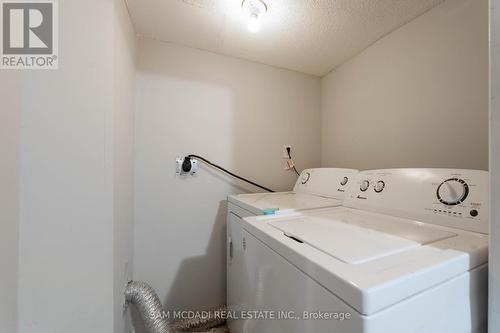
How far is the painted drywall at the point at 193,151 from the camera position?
1192mm

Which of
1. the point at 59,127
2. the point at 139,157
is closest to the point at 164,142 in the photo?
the point at 139,157

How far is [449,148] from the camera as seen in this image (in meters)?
0.91

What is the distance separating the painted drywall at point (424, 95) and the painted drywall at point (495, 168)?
570 millimetres

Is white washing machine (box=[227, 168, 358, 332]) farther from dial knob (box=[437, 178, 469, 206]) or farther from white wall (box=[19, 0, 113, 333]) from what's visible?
white wall (box=[19, 0, 113, 333])

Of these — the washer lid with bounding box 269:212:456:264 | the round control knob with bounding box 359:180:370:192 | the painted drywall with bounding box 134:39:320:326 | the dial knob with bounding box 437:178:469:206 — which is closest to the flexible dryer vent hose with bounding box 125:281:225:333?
the painted drywall with bounding box 134:39:320:326

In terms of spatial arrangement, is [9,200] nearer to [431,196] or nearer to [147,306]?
[147,306]

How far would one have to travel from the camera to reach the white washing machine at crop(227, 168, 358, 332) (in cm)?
87

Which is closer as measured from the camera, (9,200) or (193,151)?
(9,200)

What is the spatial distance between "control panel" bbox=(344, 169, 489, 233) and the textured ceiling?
853 mm

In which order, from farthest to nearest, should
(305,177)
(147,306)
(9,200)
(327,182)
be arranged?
(305,177) < (327,182) < (147,306) < (9,200)

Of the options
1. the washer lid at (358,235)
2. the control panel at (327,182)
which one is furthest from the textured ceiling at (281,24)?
the washer lid at (358,235)

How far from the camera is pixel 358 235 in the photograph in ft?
1.87

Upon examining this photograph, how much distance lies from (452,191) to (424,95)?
1.98 feet

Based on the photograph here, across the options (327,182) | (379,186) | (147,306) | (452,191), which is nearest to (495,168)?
(452,191)
